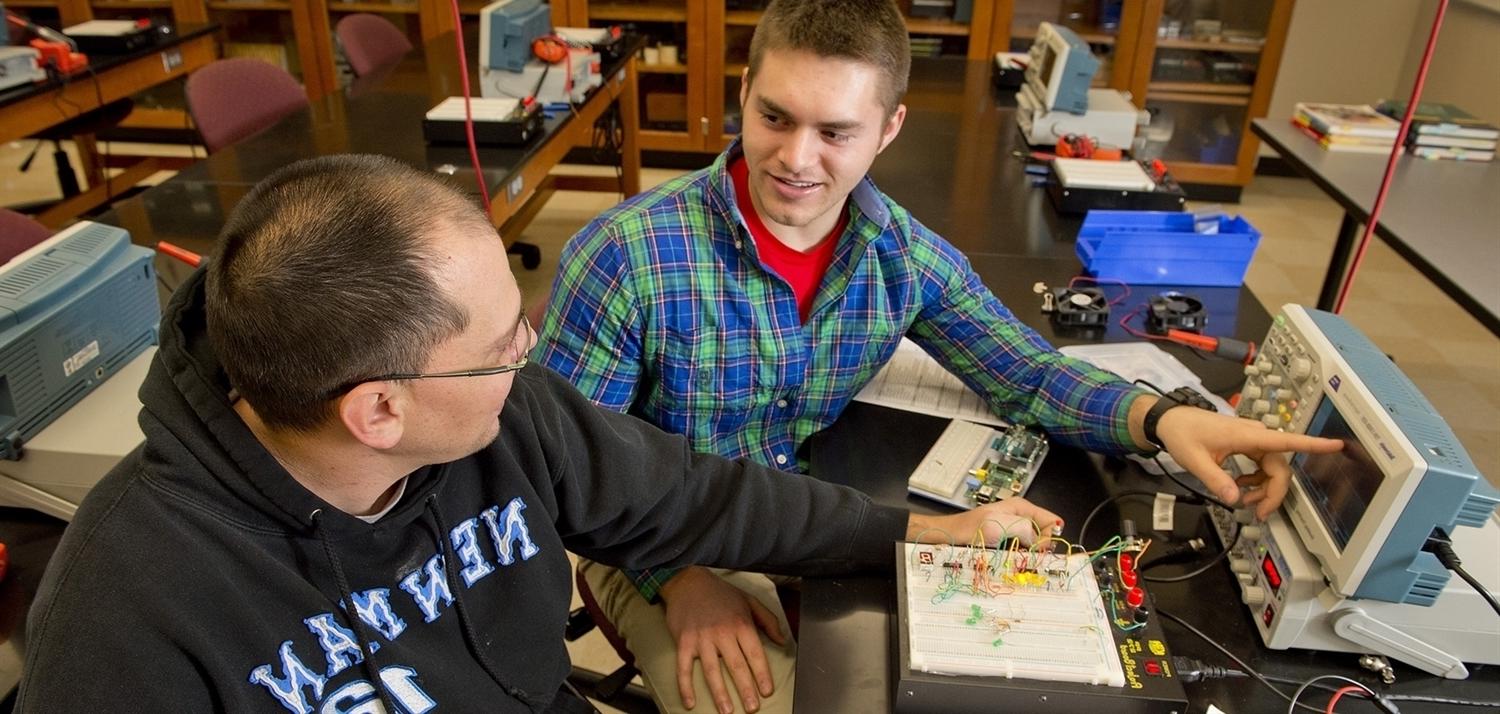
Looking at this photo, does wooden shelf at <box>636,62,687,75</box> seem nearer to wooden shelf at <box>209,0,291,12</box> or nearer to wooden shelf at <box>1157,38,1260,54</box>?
wooden shelf at <box>209,0,291,12</box>

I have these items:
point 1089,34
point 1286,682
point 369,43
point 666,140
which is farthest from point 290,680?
point 1089,34

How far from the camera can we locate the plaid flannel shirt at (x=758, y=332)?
1378 millimetres

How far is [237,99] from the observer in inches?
111

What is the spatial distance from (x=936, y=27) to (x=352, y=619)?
13.7ft

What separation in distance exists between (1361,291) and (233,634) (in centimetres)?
405

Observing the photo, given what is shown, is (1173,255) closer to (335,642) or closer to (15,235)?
(335,642)

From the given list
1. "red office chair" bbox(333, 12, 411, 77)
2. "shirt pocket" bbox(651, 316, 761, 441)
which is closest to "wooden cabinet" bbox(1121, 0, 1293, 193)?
"red office chair" bbox(333, 12, 411, 77)

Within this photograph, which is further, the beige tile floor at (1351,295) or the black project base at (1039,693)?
the beige tile floor at (1351,295)

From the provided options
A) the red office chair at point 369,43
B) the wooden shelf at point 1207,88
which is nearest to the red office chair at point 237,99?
the red office chair at point 369,43

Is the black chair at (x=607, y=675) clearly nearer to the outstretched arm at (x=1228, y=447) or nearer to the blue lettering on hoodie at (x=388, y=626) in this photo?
the blue lettering on hoodie at (x=388, y=626)

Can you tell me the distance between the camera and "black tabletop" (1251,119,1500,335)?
1.91 m

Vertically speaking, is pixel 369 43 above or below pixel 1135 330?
above

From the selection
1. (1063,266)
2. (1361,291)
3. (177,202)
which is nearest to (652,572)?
(1063,266)

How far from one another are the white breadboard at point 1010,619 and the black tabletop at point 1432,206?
4.02 feet
